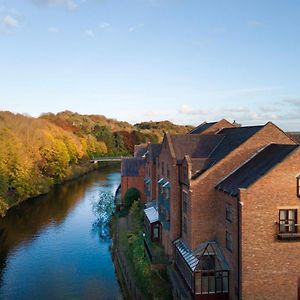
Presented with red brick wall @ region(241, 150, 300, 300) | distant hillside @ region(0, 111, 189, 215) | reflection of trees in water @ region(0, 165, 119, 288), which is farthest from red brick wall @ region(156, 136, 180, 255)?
distant hillside @ region(0, 111, 189, 215)

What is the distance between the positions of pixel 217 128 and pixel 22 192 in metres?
30.4

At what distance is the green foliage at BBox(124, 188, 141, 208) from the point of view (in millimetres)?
44469

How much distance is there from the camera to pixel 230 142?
23.9 m

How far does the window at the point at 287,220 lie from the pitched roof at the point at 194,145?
753cm

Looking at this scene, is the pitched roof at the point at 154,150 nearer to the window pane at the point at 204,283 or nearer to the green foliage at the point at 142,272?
the green foliage at the point at 142,272

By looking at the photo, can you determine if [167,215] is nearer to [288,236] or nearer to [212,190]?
[212,190]

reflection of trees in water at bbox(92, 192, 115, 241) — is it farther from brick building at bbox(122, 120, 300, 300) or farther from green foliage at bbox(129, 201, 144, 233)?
brick building at bbox(122, 120, 300, 300)

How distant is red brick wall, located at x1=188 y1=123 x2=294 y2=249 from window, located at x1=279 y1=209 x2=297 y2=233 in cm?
402

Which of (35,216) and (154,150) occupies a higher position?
(154,150)

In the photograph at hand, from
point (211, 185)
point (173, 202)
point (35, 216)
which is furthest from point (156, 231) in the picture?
point (35, 216)

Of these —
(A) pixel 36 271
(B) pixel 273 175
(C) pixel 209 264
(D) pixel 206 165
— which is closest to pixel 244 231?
(B) pixel 273 175

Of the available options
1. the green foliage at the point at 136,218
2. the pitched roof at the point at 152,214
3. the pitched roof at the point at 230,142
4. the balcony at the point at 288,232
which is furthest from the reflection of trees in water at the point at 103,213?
the balcony at the point at 288,232

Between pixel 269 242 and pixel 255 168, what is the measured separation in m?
3.62

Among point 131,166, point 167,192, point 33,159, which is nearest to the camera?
point 167,192
